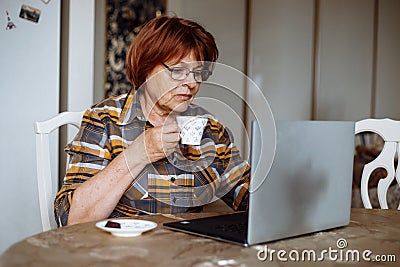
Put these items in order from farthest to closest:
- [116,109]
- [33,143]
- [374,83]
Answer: [374,83] < [33,143] < [116,109]

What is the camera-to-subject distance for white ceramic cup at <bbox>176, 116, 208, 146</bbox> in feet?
4.59

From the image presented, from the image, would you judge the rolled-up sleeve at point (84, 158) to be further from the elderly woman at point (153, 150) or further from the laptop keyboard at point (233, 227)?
the laptop keyboard at point (233, 227)

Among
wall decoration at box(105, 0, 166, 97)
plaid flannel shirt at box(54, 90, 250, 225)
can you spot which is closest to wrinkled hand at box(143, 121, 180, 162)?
plaid flannel shirt at box(54, 90, 250, 225)

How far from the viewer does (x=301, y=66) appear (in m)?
4.17

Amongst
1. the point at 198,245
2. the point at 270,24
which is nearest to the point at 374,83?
the point at 270,24

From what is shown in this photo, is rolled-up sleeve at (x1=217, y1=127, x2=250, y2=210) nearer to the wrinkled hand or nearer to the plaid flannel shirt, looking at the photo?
the plaid flannel shirt

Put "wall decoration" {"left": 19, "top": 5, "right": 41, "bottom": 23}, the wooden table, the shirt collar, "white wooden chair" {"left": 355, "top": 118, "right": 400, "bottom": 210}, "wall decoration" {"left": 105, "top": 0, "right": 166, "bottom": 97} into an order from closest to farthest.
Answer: the wooden table < the shirt collar < "white wooden chair" {"left": 355, "top": 118, "right": 400, "bottom": 210} < "wall decoration" {"left": 19, "top": 5, "right": 41, "bottom": 23} < "wall decoration" {"left": 105, "top": 0, "right": 166, "bottom": 97}

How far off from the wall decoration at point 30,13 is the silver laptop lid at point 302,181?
1.83m

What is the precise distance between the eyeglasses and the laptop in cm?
46

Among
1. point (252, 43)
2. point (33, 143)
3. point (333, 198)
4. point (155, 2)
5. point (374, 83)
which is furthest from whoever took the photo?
point (374, 83)

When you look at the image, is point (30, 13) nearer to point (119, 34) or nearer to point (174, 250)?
point (119, 34)

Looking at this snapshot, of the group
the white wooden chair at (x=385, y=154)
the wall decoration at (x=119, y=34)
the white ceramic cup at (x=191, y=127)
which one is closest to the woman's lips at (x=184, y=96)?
the white ceramic cup at (x=191, y=127)

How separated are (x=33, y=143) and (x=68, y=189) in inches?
48.0

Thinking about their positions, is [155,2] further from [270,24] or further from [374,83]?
[374,83]
